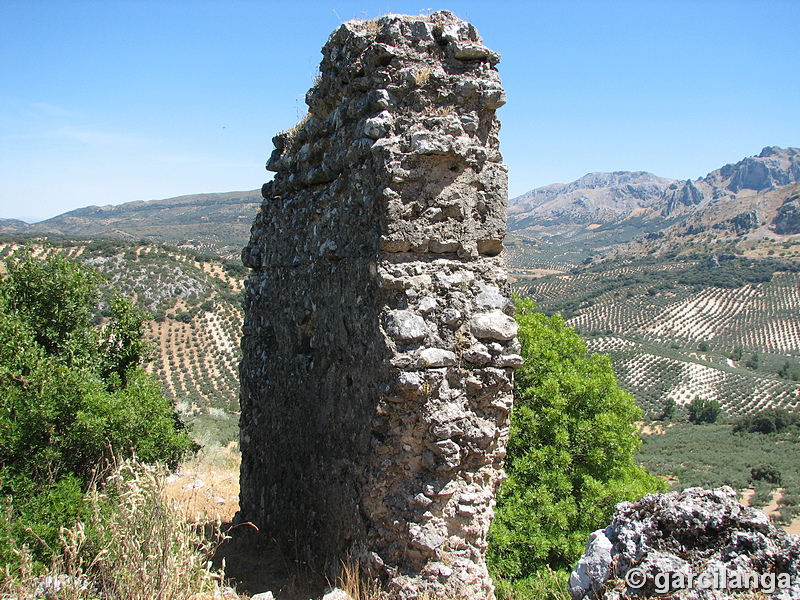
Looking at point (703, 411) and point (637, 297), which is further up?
point (637, 297)

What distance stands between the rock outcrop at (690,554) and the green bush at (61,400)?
14.1ft

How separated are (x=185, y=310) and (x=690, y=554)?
40.9 metres

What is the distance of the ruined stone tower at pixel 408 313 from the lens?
429 cm

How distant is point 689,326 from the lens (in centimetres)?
7056

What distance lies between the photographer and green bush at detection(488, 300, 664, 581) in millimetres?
8148

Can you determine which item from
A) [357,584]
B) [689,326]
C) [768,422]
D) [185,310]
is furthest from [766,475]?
[689,326]

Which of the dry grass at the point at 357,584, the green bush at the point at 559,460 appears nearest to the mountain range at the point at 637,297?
the dry grass at the point at 357,584

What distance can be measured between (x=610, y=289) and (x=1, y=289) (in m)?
88.4

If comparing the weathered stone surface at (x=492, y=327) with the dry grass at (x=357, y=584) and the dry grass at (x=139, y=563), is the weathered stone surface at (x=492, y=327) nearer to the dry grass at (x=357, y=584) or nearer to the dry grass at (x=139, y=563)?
the dry grass at (x=357, y=584)

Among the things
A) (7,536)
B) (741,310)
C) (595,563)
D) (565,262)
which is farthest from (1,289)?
(565,262)

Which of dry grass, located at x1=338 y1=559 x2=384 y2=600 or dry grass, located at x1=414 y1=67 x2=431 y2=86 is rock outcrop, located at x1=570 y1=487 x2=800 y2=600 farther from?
dry grass, located at x1=414 y1=67 x2=431 y2=86

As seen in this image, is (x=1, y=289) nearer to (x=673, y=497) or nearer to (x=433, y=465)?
(x=433, y=465)

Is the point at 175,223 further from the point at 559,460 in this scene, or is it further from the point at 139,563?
the point at 139,563

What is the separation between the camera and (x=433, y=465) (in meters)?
4.28
